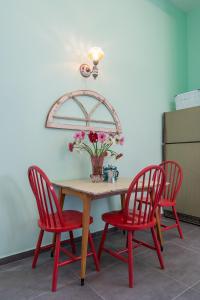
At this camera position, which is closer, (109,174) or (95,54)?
(109,174)

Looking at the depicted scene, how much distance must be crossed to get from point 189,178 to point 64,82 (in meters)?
2.07

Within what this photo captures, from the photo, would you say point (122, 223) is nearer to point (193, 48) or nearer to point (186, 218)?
point (186, 218)

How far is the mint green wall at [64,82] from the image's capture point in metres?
1.96

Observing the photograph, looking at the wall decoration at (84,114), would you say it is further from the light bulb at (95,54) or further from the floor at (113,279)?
the floor at (113,279)

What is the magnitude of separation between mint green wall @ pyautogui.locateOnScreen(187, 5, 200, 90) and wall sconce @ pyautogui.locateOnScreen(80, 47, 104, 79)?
1923 millimetres

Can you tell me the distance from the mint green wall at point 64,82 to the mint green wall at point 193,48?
1.85 ft

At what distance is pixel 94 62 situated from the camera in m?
2.37

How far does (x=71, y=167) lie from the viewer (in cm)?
234

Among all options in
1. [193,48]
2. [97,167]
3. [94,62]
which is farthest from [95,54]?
[193,48]

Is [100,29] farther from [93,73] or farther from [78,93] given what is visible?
[78,93]

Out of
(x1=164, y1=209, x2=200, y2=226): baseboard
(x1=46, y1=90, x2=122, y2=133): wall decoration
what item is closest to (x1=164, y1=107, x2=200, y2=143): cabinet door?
(x1=46, y1=90, x2=122, y2=133): wall decoration

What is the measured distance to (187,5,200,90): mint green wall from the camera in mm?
3545

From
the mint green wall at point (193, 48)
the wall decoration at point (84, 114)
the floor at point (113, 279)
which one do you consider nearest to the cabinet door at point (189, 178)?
the floor at point (113, 279)

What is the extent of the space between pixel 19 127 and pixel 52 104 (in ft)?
1.35
